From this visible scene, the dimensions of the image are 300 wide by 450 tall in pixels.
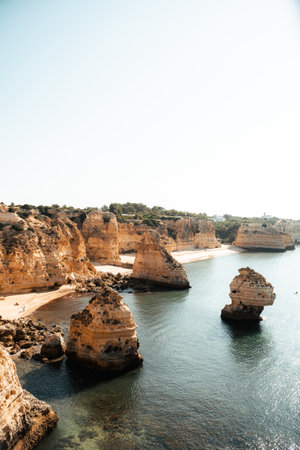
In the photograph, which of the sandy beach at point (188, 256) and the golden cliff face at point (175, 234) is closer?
the sandy beach at point (188, 256)

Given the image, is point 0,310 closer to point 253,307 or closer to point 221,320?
point 221,320

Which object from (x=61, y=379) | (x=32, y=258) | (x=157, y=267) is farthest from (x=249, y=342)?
(x=32, y=258)

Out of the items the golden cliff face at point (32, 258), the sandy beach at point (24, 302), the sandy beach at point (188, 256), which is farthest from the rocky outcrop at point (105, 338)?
the sandy beach at point (188, 256)

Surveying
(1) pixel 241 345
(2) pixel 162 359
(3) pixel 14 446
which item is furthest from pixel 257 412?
(3) pixel 14 446

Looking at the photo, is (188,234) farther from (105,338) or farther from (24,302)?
(105,338)

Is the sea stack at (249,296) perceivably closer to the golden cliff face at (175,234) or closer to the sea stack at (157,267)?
the sea stack at (157,267)

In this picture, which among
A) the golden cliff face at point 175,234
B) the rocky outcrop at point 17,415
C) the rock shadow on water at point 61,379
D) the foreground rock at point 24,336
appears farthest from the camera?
the golden cliff face at point 175,234
